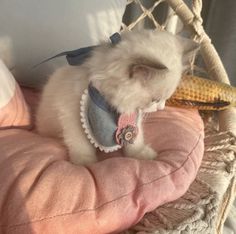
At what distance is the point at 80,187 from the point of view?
651 mm

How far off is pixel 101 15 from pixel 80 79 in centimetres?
40

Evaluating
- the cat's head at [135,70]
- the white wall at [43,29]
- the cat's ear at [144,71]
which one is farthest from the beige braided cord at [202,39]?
the cat's ear at [144,71]

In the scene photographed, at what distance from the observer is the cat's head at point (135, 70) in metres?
0.69

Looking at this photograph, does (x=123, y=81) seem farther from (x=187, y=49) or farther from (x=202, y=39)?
(x=202, y=39)

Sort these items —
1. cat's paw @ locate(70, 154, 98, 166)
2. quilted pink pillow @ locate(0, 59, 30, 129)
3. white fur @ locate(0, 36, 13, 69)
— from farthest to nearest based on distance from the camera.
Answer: white fur @ locate(0, 36, 13, 69) → quilted pink pillow @ locate(0, 59, 30, 129) → cat's paw @ locate(70, 154, 98, 166)

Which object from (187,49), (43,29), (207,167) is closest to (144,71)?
(187,49)

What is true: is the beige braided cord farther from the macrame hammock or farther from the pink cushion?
the pink cushion

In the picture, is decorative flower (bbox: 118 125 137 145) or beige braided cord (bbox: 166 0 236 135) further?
beige braided cord (bbox: 166 0 236 135)

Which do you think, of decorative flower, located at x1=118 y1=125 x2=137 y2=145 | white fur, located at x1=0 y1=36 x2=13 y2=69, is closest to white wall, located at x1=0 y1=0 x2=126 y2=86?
white fur, located at x1=0 y1=36 x2=13 y2=69

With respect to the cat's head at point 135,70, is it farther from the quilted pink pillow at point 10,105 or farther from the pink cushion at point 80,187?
the quilted pink pillow at point 10,105

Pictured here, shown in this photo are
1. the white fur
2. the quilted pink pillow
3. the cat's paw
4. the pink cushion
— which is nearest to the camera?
the pink cushion

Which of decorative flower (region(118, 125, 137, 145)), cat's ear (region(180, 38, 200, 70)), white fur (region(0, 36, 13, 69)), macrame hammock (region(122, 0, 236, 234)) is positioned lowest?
macrame hammock (region(122, 0, 236, 234))

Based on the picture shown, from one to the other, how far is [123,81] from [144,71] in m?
0.06

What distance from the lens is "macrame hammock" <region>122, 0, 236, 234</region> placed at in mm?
657
